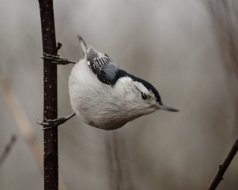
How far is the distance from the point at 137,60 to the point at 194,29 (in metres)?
0.41

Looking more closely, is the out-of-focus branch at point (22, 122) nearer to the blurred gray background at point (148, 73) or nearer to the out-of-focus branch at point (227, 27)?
the out-of-focus branch at point (227, 27)

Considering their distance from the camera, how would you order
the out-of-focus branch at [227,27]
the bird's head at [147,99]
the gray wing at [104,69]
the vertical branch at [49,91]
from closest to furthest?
the vertical branch at [49,91]
the out-of-focus branch at [227,27]
the bird's head at [147,99]
the gray wing at [104,69]

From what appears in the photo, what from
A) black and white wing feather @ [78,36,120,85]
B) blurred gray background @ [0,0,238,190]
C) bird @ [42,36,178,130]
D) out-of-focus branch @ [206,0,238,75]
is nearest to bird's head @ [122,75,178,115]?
bird @ [42,36,178,130]

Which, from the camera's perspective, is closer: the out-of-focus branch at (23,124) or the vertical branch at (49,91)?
the vertical branch at (49,91)

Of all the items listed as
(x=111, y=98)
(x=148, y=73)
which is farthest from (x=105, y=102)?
(x=148, y=73)

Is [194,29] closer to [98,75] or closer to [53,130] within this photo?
[98,75]

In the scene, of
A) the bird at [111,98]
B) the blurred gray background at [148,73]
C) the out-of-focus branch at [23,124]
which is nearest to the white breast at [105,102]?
the bird at [111,98]

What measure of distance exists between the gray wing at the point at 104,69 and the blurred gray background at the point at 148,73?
0.61 m

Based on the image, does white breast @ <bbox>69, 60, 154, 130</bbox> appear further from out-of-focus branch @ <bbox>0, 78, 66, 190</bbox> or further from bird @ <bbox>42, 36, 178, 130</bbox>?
out-of-focus branch @ <bbox>0, 78, 66, 190</bbox>

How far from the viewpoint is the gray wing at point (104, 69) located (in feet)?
6.26

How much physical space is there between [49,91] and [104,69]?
1.94 ft

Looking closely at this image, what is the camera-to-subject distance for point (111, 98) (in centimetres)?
183

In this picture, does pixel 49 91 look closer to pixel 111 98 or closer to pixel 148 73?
pixel 111 98

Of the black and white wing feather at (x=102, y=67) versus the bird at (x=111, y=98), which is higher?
the black and white wing feather at (x=102, y=67)
